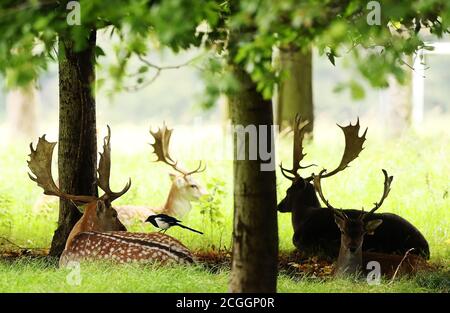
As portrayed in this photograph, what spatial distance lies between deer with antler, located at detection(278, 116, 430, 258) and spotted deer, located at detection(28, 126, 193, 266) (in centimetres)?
126

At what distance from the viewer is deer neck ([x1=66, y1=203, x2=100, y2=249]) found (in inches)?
327

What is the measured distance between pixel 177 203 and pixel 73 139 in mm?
1943

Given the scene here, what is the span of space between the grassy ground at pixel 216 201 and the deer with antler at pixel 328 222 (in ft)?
1.38

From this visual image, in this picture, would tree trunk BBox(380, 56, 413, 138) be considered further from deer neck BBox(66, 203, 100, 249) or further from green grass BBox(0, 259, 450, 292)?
deer neck BBox(66, 203, 100, 249)

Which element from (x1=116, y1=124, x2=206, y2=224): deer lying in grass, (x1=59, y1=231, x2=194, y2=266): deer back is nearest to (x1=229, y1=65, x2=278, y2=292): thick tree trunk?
(x1=59, y1=231, x2=194, y2=266): deer back

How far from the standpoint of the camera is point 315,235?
9.12 m

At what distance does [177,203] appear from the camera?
10523 millimetres

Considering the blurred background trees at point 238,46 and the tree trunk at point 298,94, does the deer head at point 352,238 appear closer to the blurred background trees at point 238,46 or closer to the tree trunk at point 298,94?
the blurred background trees at point 238,46

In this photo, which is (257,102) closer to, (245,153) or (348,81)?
(245,153)

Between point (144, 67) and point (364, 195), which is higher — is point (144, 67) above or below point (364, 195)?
above

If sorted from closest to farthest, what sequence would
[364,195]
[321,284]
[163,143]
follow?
1. [321,284]
2. [163,143]
3. [364,195]

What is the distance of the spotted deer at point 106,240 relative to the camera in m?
8.02
